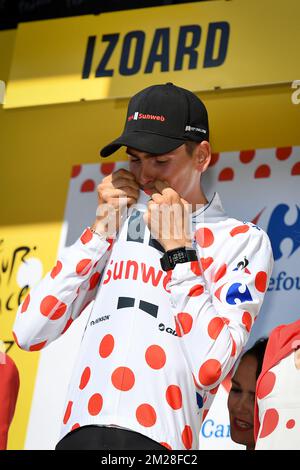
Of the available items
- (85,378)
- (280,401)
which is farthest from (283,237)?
(85,378)

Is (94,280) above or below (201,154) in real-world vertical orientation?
below

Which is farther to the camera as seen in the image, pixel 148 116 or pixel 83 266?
pixel 148 116

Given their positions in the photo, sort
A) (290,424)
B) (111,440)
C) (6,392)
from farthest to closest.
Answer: (6,392) < (290,424) < (111,440)

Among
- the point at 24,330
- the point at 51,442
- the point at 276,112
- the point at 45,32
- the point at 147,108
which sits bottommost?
the point at 51,442

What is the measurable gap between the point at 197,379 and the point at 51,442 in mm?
1620

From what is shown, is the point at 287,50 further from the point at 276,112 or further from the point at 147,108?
the point at 147,108

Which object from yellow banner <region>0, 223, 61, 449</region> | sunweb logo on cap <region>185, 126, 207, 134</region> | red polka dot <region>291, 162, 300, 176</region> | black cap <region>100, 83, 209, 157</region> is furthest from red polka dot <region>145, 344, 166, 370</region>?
yellow banner <region>0, 223, 61, 449</region>

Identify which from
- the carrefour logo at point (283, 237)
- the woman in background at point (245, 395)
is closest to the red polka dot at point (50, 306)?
the woman in background at point (245, 395)

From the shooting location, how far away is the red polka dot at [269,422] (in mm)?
2973

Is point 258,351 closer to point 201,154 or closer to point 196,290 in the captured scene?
point 201,154

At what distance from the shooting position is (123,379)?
2.44 metres

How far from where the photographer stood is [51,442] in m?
3.93

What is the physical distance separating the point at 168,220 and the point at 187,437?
55cm
